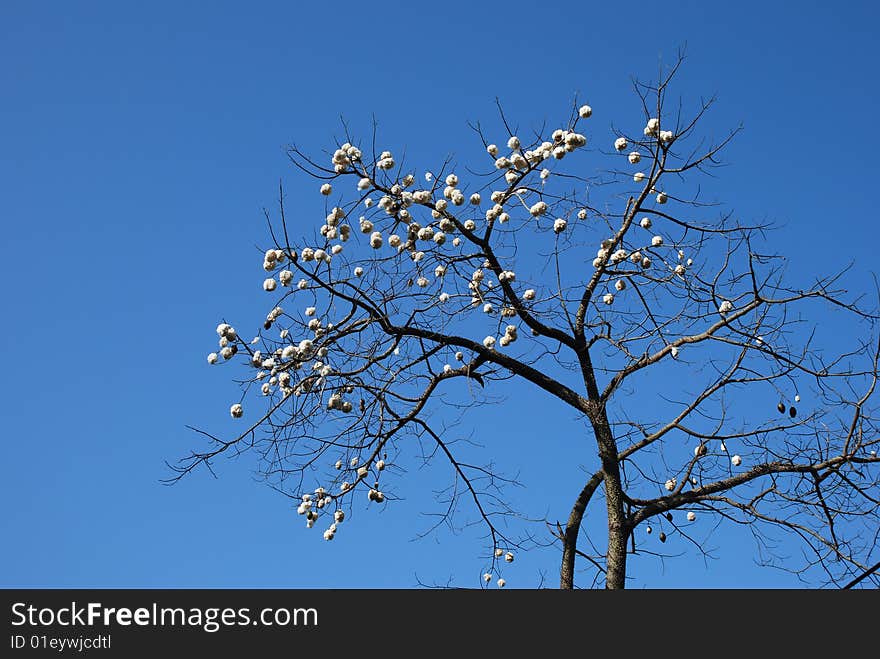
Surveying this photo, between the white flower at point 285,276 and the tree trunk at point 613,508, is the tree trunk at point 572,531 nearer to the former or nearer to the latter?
the tree trunk at point 613,508

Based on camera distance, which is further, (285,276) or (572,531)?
(572,531)

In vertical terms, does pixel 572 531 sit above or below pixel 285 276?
below

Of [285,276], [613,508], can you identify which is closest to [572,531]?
[613,508]

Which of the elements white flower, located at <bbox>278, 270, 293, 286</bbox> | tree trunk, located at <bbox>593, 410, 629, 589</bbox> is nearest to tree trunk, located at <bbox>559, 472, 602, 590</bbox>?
tree trunk, located at <bbox>593, 410, 629, 589</bbox>

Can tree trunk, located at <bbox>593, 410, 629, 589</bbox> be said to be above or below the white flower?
below

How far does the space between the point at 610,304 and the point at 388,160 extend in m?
2.04

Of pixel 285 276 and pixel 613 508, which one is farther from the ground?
pixel 285 276

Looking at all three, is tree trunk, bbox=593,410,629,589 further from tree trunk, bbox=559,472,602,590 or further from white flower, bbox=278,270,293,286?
white flower, bbox=278,270,293,286

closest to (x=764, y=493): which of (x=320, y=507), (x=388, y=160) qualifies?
(x=320, y=507)

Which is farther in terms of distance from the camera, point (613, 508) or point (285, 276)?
point (613, 508)

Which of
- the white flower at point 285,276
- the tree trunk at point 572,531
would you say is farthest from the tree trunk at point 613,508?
the white flower at point 285,276

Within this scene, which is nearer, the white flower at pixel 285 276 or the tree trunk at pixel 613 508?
the white flower at pixel 285 276

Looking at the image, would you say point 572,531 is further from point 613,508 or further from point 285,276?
point 285,276

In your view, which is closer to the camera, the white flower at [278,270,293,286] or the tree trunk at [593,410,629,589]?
the white flower at [278,270,293,286]
